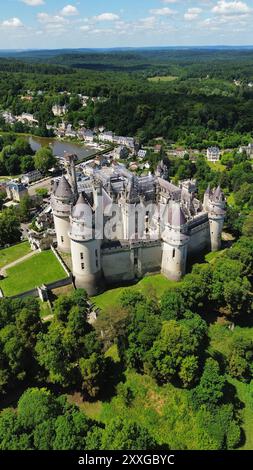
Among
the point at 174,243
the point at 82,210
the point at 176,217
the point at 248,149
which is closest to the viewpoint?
the point at 82,210

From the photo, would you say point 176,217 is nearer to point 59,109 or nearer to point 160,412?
point 160,412

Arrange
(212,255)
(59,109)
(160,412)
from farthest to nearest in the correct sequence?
1. (59,109)
2. (212,255)
3. (160,412)

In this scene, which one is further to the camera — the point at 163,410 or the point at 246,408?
the point at 246,408

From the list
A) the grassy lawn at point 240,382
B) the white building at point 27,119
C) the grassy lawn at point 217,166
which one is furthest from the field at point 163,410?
the white building at point 27,119

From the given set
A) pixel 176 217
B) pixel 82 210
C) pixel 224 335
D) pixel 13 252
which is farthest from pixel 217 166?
pixel 82 210

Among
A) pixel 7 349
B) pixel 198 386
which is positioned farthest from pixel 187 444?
pixel 7 349

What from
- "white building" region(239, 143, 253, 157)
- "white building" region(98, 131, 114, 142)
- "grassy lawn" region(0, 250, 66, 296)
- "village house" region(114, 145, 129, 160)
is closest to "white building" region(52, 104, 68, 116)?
"white building" region(98, 131, 114, 142)

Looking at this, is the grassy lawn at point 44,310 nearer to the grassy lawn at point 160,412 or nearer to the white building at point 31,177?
the grassy lawn at point 160,412
